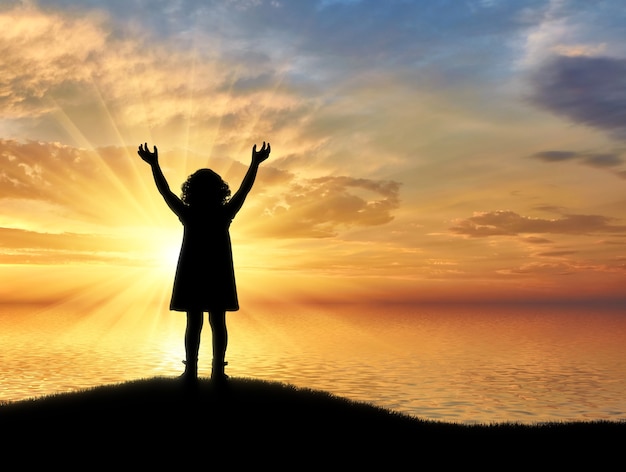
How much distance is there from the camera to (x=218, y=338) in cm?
1458

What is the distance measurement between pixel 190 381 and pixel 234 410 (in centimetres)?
121

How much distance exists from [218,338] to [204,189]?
345 cm

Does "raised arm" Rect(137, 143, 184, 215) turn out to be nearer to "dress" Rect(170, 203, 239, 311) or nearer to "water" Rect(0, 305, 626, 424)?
"dress" Rect(170, 203, 239, 311)

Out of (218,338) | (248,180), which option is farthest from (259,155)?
(218,338)

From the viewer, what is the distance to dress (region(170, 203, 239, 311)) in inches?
562

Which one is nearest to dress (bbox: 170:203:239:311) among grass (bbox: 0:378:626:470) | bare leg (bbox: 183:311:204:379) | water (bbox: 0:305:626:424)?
bare leg (bbox: 183:311:204:379)

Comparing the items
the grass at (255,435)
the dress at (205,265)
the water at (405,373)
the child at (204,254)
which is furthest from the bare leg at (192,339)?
the water at (405,373)

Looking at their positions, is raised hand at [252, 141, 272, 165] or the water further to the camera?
the water

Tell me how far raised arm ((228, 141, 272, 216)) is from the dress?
18 cm

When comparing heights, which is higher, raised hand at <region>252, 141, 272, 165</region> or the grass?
raised hand at <region>252, 141, 272, 165</region>

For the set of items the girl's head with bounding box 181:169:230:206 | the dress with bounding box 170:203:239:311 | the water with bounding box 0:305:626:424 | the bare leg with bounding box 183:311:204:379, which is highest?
the girl's head with bounding box 181:169:230:206

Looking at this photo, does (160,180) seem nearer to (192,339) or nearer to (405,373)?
(192,339)

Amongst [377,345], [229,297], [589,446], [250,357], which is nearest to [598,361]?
[377,345]

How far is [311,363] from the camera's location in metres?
58.7
